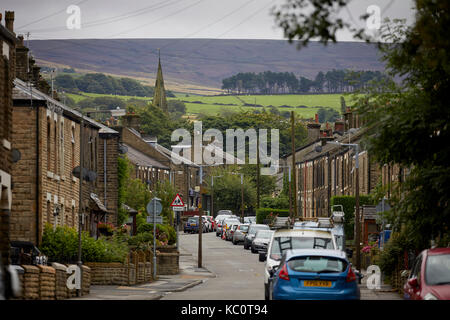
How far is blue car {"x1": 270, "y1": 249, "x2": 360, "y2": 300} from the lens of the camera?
18344 millimetres

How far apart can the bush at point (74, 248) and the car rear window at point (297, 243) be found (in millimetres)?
7878

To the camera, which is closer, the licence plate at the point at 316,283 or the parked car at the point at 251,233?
the licence plate at the point at 316,283

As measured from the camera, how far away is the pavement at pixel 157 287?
82.6 ft

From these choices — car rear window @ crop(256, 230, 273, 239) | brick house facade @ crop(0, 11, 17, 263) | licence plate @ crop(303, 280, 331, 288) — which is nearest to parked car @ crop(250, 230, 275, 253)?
car rear window @ crop(256, 230, 273, 239)

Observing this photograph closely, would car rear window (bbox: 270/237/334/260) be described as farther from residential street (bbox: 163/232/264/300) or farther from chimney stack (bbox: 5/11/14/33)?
chimney stack (bbox: 5/11/14/33)

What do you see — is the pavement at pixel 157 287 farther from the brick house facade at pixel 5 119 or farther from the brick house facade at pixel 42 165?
the brick house facade at pixel 42 165

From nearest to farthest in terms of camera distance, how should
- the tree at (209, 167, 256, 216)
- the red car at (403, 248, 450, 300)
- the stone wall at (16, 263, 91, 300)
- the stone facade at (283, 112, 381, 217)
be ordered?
the red car at (403, 248, 450, 300)
the stone wall at (16, 263, 91, 300)
the stone facade at (283, 112, 381, 217)
the tree at (209, 167, 256, 216)

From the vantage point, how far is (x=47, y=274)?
22484 mm

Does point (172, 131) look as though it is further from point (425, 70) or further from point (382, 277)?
point (425, 70)

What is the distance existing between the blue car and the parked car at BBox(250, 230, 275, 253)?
107ft

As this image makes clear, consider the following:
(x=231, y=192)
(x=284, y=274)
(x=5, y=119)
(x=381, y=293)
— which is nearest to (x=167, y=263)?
(x=381, y=293)

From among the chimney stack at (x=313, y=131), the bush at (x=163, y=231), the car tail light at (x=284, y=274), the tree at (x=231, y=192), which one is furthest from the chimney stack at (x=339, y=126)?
the car tail light at (x=284, y=274)

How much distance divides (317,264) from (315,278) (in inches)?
15.6
